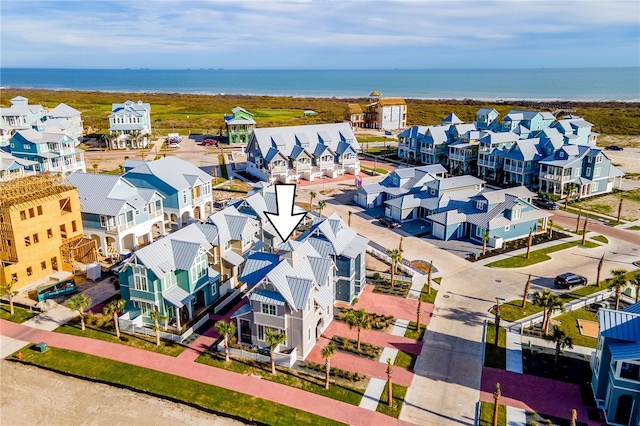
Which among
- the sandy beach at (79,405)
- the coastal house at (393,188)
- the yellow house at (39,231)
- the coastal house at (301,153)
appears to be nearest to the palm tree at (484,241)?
the coastal house at (393,188)

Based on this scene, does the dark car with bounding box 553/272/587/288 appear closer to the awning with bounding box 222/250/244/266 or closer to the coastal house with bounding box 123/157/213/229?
the awning with bounding box 222/250/244/266

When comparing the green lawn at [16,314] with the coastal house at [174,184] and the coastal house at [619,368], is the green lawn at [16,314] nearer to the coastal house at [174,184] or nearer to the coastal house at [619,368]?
the coastal house at [174,184]

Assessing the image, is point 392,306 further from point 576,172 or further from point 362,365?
point 576,172

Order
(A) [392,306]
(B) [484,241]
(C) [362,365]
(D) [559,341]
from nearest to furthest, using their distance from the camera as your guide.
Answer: (D) [559,341], (C) [362,365], (A) [392,306], (B) [484,241]

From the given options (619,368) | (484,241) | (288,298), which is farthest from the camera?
(484,241)

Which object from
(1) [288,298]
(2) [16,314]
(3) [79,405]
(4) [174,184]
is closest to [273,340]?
(1) [288,298]

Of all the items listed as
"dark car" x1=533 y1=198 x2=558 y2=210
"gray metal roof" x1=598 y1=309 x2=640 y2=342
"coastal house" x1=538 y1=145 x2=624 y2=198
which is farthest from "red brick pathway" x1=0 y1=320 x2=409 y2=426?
"coastal house" x1=538 y1=145 x2=624 y2=198

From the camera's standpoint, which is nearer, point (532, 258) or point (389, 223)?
point (532, 258)

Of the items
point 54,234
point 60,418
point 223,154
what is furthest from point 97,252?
point 223,154
